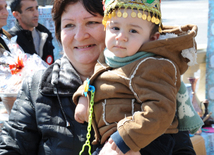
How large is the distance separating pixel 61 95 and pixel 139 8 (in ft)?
2.31

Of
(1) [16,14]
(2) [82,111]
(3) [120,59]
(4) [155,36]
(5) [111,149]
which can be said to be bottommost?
(5) [111,149]

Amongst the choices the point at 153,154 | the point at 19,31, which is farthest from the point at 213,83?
the point at 19,31

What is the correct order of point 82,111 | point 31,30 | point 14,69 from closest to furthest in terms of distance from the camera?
point 82,111, point 14,69, point 31,30

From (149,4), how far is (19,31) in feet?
14.7

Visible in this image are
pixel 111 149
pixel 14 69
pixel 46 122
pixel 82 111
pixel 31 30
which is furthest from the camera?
pixel 31 30

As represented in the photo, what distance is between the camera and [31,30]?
584 cm

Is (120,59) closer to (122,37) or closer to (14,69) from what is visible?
(122,37)

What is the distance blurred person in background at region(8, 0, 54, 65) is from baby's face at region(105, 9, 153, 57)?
419 cm

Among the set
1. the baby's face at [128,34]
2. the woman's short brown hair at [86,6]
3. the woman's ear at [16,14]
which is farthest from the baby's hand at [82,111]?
the woman's ear at [16,14]

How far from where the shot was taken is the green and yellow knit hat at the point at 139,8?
4.76ft

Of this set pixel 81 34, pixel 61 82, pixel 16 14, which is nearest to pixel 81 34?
pixel 81 34

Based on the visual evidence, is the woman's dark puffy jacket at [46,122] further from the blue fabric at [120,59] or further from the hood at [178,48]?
the hood at [178,48]

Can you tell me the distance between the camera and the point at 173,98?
1.34 metres

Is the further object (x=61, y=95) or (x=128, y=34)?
(x=61, y=95)
